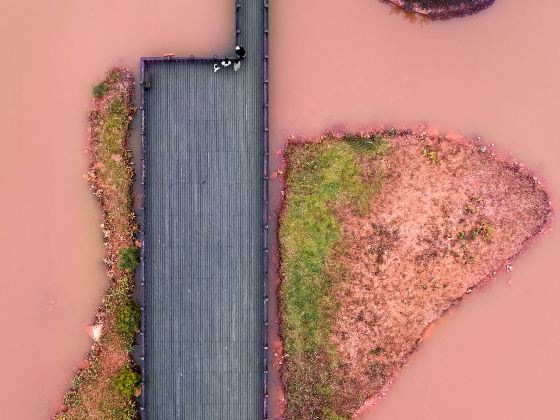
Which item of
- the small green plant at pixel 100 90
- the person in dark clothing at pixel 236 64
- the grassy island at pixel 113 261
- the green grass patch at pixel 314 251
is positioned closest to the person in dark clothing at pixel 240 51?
the person in dark clothing at pixel 236 64

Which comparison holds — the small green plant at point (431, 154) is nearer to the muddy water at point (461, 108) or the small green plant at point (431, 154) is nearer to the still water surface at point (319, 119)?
the muddy water at point (461, 108)

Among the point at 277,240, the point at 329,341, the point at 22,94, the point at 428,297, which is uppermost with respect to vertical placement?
the point at 22,94

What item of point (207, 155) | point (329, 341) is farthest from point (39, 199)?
point (329, 341)

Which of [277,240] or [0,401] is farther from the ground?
[277,240]

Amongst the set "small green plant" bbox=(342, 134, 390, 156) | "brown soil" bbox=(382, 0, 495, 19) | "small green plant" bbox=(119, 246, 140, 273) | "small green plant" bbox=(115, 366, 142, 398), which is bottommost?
"small green plant" bbox=(115, 366, 142, 398)

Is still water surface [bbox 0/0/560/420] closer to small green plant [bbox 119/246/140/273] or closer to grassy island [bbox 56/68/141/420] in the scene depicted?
grassy island [bbox 56/68/141/420]

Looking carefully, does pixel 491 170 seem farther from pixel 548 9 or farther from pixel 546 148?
pixel 548 9

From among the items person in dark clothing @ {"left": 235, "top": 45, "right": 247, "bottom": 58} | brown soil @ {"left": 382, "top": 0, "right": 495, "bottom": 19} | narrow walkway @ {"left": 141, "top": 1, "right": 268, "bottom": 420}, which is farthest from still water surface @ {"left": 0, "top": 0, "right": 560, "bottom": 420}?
person in dark clothing @ {"left": 235, "top": 45, "right": 247, "bottom": 58}
